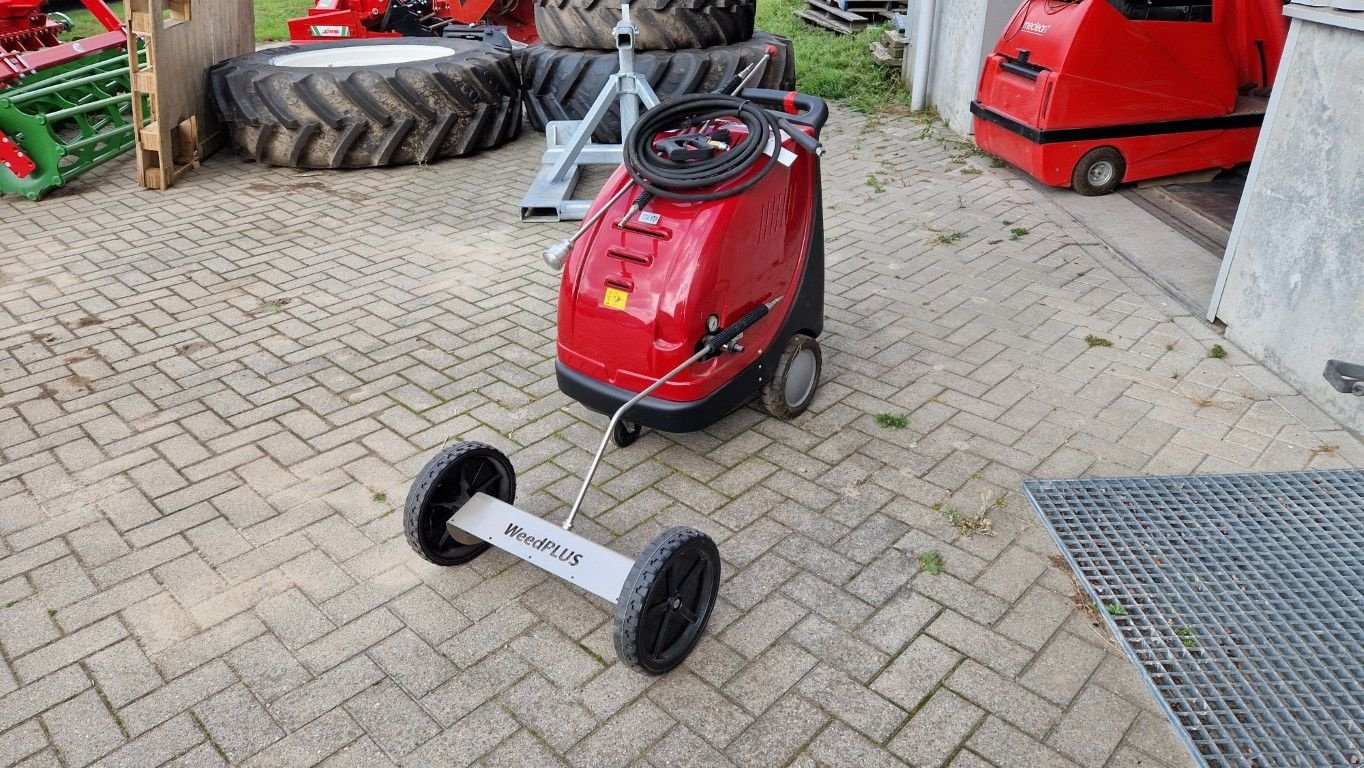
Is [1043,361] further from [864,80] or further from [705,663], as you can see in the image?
[864,80]

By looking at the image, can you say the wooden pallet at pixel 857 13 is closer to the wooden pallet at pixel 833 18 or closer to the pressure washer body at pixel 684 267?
the wooden pallet at pixel 833 18

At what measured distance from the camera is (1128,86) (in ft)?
19.1

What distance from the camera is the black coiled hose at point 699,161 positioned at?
3135 millimetres

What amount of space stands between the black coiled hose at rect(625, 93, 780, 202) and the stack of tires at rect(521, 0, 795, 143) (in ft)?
12.1

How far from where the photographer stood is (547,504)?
130 inches

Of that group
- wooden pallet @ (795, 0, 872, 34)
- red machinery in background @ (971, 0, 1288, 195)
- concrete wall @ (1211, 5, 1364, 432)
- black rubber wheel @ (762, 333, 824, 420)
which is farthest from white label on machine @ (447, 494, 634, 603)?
wooden pallet @ (795, 0, 872, 34)

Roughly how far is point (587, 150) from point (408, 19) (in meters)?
4.26

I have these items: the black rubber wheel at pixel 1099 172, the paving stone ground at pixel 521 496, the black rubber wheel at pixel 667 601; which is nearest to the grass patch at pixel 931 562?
the paving stone ground at pixel 521 496

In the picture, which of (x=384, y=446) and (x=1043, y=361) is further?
(x=1043, y=361)

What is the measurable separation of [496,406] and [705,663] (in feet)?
5.38

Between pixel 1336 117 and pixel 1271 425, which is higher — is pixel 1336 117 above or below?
above

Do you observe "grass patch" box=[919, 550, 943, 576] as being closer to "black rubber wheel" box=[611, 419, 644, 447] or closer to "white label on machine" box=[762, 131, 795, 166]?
"black rubber wheel" box=[611, 419, 644, 447]

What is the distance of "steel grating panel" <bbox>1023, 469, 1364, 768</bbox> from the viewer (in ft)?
7.96

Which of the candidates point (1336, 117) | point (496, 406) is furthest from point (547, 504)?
point (1336, 117)
